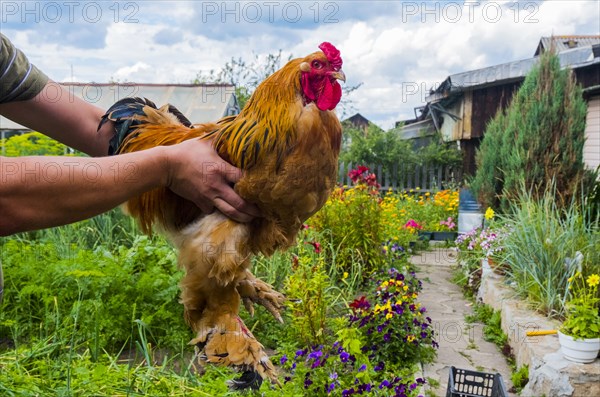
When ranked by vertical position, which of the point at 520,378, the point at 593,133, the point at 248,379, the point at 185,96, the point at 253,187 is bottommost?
the point at 520,378

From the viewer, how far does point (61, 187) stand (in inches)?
54.0

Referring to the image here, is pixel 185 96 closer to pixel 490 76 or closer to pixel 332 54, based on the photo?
pixel 332 54

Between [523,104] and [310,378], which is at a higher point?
[523,104]

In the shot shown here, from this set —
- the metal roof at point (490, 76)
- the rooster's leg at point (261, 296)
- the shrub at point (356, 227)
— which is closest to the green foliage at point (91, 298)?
the rooster's leg at point (261, 296)

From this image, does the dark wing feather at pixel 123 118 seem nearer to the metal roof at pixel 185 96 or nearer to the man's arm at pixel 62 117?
the man's arm at pixel 62 117

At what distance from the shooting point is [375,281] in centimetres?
554

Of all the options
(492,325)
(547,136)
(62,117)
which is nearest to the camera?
(62,117)

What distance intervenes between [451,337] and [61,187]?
4.56 meters

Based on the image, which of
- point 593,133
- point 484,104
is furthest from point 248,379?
point 484,104

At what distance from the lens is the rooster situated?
1.74 m

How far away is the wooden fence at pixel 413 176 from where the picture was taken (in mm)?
14812

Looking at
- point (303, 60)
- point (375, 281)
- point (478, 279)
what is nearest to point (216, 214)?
point (303, 60)

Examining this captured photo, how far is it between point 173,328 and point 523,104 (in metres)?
6.33

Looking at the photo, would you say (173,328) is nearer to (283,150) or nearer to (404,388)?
(404,388)
